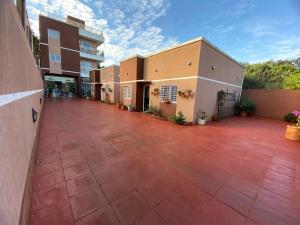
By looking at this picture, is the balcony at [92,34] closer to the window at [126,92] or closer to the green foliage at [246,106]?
the window at [126,92]

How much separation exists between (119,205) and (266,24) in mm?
10884

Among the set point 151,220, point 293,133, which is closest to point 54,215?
point 151,220

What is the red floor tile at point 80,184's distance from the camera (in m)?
2.18

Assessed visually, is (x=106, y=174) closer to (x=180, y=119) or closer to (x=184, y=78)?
(x=180, y=119)

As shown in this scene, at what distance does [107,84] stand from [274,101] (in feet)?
54.8

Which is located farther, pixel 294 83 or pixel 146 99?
pixel 294 83

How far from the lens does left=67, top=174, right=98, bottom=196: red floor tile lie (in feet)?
7.16

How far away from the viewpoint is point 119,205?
191 cm

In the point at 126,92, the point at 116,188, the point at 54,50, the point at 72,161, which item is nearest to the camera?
the point at 116,188

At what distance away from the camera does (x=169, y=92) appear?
27.2ft

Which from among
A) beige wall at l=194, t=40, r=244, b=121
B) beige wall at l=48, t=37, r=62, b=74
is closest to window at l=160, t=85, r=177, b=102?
beige wall at l=194, t=40, r=244, b=121

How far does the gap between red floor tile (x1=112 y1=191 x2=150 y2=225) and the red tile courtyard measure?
1 cm

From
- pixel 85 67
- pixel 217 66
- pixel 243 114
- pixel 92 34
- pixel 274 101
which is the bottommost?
pixel 243 114


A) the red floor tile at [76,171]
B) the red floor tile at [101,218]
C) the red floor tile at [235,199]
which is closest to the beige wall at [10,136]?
the red floor tile at [101,218]
